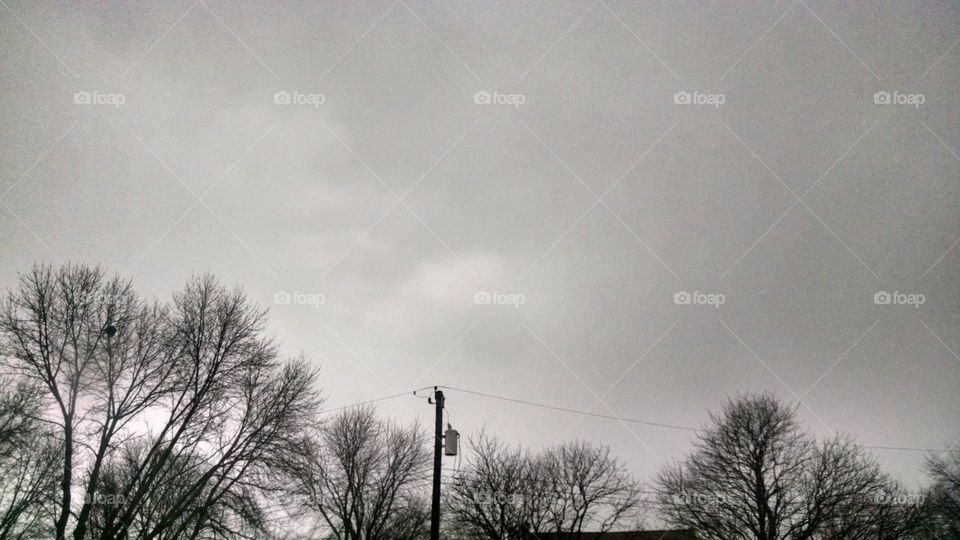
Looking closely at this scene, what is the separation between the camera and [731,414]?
27.9 m

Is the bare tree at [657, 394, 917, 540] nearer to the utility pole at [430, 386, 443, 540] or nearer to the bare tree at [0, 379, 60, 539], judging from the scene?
the utility pole at [430, 386, 443, 540]

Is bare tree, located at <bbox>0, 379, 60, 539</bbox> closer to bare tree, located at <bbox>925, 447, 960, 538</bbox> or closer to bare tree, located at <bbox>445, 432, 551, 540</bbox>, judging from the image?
bare tree, located at <bbox>445, 432, 551, 540</bbox>

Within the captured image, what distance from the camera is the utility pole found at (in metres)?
16.4

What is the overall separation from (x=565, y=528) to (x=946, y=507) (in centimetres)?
1862

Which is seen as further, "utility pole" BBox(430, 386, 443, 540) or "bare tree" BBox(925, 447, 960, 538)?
"bare tree" BBox(925, 447, 960, 538)

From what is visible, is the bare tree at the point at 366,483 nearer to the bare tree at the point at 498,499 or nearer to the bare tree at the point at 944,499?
the bare tree at the point at 498,499

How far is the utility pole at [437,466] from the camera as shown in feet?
53.8

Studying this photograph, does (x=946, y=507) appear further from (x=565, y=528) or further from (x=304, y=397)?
(x=304, y=397)

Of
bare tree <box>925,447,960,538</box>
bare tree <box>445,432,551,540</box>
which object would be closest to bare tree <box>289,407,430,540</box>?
bare tree <box>445,432,551,540</box>

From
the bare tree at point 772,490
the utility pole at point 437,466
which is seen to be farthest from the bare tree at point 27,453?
the bare tree at point 772,490

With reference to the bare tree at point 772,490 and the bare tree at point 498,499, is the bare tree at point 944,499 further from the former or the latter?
the bare tree at point 498,499

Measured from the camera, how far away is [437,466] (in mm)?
17375

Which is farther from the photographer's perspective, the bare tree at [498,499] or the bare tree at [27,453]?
the bare tree at [498,499]

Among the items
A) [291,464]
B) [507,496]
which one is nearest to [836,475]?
[507,496]
